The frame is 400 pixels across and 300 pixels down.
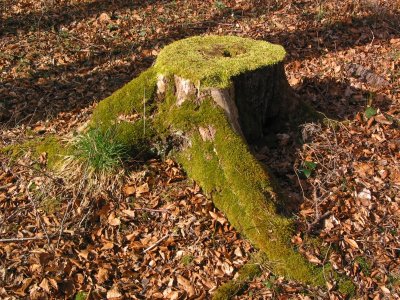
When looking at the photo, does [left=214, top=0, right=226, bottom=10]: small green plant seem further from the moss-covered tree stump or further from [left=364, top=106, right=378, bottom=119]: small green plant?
[left=364, top=106, right=378, bottom=119]: small green plant

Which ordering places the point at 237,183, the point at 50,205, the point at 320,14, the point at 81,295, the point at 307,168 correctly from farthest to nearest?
the point at 320,14, the point at 307,168, the point at 50,205, the point at 237,183, the point at 81,295

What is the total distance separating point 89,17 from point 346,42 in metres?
5.52

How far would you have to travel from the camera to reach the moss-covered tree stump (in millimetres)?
4129

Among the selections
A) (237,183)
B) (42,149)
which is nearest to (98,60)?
(42,149)

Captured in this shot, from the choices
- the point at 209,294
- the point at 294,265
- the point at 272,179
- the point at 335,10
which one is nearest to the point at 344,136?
the point at 272,179

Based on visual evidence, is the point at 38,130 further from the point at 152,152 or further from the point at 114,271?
the point at 114,271

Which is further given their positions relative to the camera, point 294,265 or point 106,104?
point 106,104

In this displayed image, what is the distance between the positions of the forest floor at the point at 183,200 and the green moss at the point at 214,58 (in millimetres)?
1050

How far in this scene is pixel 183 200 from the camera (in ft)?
14.8

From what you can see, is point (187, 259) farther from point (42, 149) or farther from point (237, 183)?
point (42, 149)

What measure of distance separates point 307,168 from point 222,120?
118cm

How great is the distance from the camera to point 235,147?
14.5 feet

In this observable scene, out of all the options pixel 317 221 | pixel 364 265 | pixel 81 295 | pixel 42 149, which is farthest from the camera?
pixel 42 149

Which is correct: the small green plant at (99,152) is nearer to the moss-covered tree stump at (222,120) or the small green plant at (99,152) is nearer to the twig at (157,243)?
the moss-covered tree stump at (222,120)
